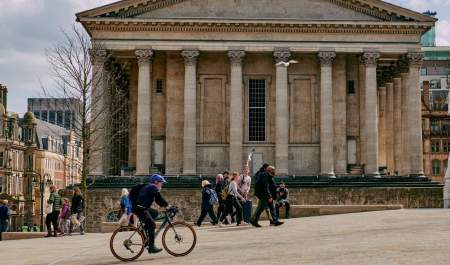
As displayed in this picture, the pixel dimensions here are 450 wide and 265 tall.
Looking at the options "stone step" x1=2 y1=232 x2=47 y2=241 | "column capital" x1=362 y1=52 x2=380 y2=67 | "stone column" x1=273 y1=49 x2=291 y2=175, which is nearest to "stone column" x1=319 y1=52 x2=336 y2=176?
"column capital" x1=362 y1=52 x2=380 y2=67

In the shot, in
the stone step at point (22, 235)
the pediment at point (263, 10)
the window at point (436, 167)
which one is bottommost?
the stone step at point (22, 235)

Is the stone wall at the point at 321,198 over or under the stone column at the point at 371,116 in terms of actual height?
under

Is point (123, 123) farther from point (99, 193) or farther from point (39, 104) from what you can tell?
point (39, 104)

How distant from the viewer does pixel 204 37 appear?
53250 mm

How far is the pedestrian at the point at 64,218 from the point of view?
93.5ft

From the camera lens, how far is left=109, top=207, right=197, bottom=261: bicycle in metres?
16.1

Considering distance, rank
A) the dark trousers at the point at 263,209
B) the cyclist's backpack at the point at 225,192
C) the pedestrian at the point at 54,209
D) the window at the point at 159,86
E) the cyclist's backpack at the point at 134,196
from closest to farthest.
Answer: the cyclist's backpack at the point at 134,196 < the dark trousers at the point at 263,209 < the cyclist's backpack at the point at 225,192 < the pedestrian at the point at 54,209 < the window at the point at 159,86

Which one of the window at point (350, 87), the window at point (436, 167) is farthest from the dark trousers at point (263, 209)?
the window at point (436, 167)

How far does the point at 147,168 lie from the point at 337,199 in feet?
43.7

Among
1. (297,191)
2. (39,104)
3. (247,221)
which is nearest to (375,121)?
(297,191)

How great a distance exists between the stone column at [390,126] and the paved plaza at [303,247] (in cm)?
3451

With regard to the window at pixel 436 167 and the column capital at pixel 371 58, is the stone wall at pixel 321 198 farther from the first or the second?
the window at pixel 436 167

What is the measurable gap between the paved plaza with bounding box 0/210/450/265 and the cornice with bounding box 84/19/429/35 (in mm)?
29209

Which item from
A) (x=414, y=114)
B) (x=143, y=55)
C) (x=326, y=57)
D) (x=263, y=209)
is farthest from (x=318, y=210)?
(x=143, y=55)
